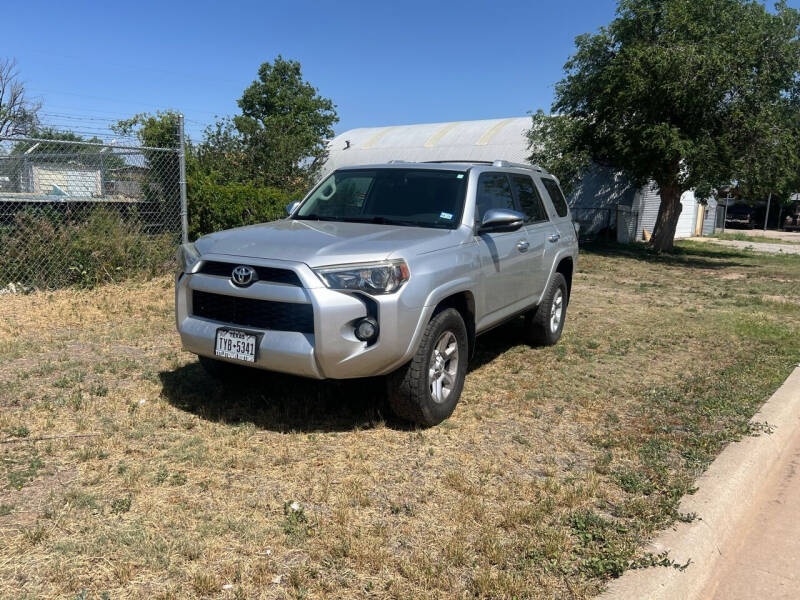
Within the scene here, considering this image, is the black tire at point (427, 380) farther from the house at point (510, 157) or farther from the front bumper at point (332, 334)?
the house at point (510, 157)

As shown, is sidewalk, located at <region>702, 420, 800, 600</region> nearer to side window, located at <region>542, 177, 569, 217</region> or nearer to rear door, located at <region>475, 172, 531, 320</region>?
rear door, located at <region>475, 172, 531, 320</region>

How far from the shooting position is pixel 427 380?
4391 mm

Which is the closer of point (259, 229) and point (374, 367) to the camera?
point (374, 367)

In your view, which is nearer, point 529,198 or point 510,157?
point 529,198

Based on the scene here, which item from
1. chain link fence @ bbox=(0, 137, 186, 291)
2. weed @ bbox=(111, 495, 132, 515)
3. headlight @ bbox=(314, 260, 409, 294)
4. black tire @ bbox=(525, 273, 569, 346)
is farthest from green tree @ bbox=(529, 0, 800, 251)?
weed @ bbox=(111, 495, 132, 515)

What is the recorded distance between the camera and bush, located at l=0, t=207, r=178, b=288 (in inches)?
340

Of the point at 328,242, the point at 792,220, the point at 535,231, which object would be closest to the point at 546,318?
the point at 535,231

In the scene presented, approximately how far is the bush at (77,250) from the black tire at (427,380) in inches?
250

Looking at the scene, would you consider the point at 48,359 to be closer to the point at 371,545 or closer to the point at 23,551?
the point at 23,551

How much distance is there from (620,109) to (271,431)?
17602 millimetres

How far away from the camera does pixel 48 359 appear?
5938 mm

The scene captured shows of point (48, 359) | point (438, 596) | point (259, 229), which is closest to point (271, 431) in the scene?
point (259, 229)

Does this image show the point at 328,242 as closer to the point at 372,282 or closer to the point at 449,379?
the point at 372,282

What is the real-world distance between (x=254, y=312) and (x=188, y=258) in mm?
770
